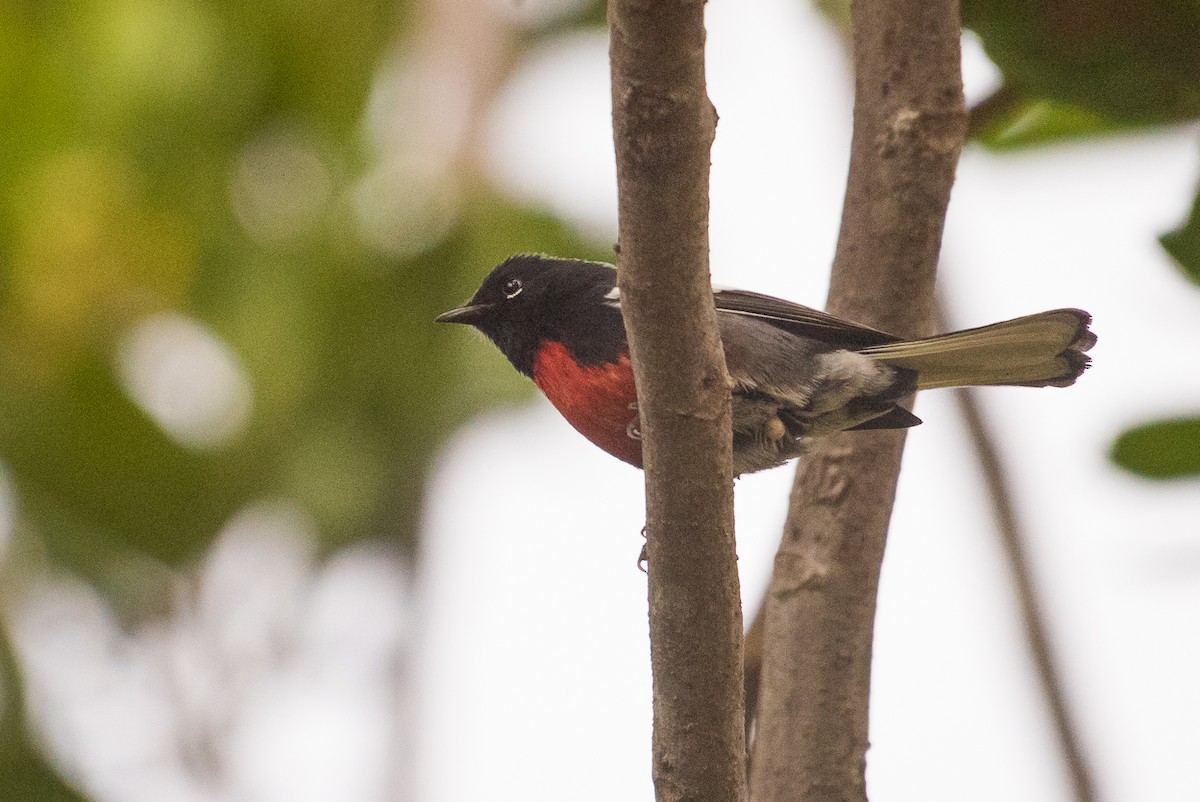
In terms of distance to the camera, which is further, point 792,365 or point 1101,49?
point 792,365

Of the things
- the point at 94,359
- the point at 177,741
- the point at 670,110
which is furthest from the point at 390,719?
the point at 670,110

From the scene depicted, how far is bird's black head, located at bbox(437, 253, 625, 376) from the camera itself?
3434mm

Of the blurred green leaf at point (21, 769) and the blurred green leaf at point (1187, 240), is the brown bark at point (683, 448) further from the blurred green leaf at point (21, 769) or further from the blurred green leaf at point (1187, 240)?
the blurred green leaf at point (21, 769)

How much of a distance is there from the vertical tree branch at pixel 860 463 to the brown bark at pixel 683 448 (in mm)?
678

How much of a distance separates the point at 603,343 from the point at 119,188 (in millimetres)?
2778

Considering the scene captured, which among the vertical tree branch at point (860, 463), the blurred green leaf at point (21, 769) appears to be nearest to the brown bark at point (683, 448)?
the vertical tree branch at point (860, 463)

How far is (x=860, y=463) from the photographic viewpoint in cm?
302

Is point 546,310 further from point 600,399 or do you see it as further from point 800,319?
→ point 800,319

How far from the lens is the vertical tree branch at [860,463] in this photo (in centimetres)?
274

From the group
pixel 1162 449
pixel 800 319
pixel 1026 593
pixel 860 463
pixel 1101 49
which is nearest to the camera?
pixel 1101 49

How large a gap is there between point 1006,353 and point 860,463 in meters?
0.46

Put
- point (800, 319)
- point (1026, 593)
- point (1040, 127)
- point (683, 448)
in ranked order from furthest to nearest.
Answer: point (1040, 127), point (1026, 593), point (800, 319), point (683, 448)

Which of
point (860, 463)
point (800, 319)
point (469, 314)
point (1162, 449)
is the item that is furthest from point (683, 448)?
point (469, 314)

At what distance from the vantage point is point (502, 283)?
153 inches
